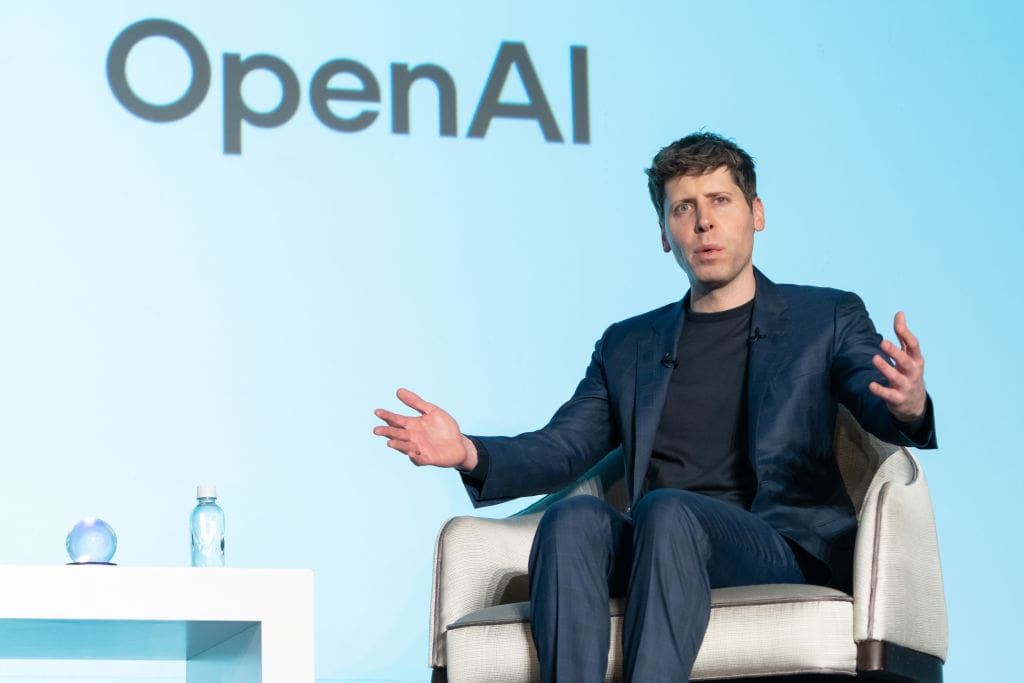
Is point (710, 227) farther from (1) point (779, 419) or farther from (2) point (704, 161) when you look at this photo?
(1) point (779, 419)

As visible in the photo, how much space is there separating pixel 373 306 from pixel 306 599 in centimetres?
157

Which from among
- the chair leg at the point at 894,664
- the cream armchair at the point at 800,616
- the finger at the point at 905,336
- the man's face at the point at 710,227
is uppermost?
the man's face at the point at 710,227

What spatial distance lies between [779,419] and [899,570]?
13.1 inches

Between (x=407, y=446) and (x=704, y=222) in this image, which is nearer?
(x=407, y=446)

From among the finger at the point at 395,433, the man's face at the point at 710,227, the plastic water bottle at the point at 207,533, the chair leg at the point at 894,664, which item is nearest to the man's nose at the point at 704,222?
the man's face at the point at 710,227

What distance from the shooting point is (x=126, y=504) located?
3152 millimetres

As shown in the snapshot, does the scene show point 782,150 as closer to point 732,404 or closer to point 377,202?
point 377,202

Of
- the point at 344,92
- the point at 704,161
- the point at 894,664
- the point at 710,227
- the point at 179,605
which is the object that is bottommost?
the point at 894,664

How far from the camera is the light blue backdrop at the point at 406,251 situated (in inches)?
125

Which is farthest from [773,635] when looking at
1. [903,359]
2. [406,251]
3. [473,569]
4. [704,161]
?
[406,251]

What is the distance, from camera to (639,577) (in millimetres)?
1842

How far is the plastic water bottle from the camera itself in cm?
216

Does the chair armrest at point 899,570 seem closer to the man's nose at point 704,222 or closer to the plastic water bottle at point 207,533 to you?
the man's nose at point 704,222

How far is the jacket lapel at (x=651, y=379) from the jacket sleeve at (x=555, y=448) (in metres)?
0.11
